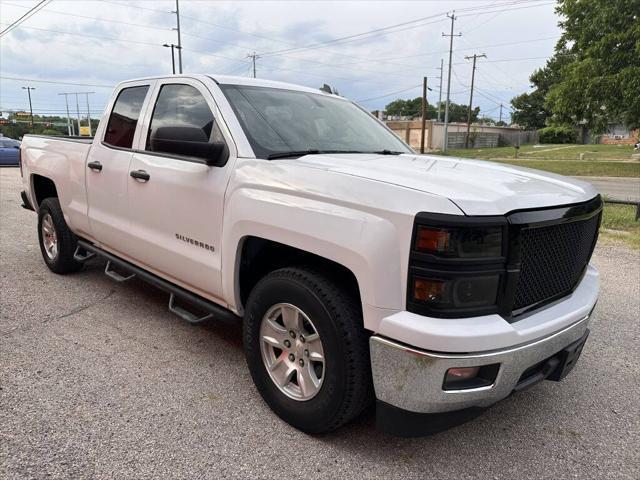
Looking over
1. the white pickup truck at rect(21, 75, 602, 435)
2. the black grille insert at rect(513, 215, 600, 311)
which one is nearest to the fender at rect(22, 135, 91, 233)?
the white pickup truck at rect(21, 75, 602, 435)

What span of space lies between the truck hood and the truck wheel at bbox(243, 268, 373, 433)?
2.02 ft

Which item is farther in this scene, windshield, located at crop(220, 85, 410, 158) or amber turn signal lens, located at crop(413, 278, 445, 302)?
windshield, located at crop(220, 85, 410, 158)

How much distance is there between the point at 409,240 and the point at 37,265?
16.9 feet

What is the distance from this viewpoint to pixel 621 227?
830 centimetres

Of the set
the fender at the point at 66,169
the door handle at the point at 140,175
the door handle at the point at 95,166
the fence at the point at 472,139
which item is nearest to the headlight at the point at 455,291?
the door handle at the point at 140,175

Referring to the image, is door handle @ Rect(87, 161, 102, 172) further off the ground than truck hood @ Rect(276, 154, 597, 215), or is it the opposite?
truck hood @ Rect(276, 154, 597, 215)

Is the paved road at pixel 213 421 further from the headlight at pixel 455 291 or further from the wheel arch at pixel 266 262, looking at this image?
the headlight at pixel 455 291

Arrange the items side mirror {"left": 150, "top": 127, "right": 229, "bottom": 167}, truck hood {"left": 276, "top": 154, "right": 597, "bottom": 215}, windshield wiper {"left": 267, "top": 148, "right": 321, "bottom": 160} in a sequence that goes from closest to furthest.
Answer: truck hood {"left": 276, "top": 154, "right": 597, "bottom": 215}
side mirror {"left": 150, "top": 127, "right": 229, "bottom": 167}
windshield wiper {"left": 267, "top": 148, "right": 321, "bottom": 160}

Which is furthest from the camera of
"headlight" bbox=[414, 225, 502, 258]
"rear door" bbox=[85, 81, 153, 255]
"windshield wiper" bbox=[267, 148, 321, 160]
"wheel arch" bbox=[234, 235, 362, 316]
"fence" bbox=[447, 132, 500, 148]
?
"fence" bbox=[447, 132, 500, 148]

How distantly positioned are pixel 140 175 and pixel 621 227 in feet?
26.0

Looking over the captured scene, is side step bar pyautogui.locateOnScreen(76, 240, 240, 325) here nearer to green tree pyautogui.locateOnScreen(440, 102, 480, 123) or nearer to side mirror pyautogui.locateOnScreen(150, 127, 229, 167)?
side mirror pyautogui.locateOnScreen(150, 127, 229, 167)

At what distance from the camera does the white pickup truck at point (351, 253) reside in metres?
2.05

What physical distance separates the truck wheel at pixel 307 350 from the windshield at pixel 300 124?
2.88 feet

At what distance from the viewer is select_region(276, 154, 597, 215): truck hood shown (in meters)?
2.11
